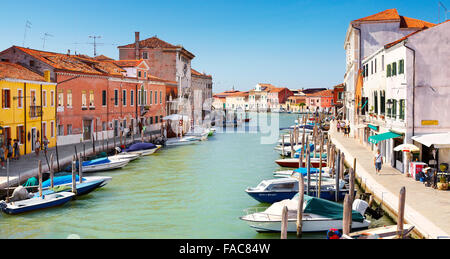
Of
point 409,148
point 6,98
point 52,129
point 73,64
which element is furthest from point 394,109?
point 73,64

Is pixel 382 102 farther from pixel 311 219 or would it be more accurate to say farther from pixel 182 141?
pixel 182 141

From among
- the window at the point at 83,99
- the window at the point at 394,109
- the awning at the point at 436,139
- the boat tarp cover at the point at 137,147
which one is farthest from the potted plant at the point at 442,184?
the window at the point at 83,99

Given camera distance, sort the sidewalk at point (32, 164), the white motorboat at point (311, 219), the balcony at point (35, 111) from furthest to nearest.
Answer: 1. the balcony at point (35, 111)
2. the sidewalk at point (32, 164)
3. the white motorboat at point (311, 219)

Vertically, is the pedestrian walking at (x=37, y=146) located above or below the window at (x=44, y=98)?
below

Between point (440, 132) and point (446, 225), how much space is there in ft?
28.6

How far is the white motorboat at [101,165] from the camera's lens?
26228mm

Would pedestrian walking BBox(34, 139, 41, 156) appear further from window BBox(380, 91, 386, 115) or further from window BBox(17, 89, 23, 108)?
window BBox(380, 91, 386, 115)

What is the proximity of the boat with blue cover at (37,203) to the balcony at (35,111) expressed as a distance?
34.6 feet

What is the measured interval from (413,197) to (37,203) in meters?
12.8

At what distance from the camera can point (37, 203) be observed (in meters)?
16.7

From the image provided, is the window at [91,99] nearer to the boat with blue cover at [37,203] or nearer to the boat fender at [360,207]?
the boat with blue cover at [37,203]

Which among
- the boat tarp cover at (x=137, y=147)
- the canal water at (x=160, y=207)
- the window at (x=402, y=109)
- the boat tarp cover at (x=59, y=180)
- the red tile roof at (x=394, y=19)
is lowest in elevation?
the canal water at (x=160, y=207)

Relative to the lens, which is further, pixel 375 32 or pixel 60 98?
pixel 375 32
